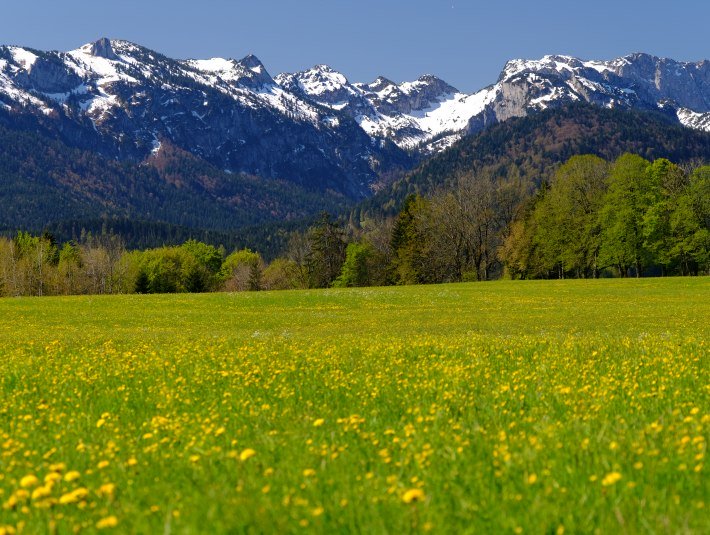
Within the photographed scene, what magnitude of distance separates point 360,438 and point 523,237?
76.3 m

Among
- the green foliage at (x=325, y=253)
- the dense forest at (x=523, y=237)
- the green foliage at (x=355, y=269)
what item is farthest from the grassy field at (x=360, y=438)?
the green foliage at (x=325, y=253)

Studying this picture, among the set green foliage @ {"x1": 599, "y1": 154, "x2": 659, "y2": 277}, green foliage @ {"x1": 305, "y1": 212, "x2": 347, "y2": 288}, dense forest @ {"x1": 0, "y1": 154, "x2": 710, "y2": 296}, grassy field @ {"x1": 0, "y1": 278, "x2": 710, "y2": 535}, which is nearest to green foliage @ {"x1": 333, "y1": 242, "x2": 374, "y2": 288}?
dense forest @ {"x1": 0, "y1": 154, "x2": 710, "y2": 296}

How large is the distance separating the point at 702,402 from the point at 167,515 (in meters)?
7.06

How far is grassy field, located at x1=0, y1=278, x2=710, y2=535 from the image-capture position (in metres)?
4.09

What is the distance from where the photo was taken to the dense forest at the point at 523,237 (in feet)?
221

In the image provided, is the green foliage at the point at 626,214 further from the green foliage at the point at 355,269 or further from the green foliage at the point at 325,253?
the green foliage at the point at 325,253

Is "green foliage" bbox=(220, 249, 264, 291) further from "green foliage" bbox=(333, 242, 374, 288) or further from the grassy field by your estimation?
the grassy field

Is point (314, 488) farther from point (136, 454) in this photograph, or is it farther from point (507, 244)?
point (507, 244)

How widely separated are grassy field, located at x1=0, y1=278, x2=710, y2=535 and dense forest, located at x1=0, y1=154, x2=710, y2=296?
58486 mm

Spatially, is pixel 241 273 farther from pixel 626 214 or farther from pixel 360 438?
pixel 360 438

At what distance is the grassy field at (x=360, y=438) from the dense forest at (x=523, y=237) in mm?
58486

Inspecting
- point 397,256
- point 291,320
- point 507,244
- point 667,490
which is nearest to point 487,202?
point 507,244

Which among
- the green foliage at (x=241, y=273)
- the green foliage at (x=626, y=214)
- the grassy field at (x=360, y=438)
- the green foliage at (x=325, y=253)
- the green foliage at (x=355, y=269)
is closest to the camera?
the grassy field at (x=360, y=438)

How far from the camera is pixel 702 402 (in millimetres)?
7719
